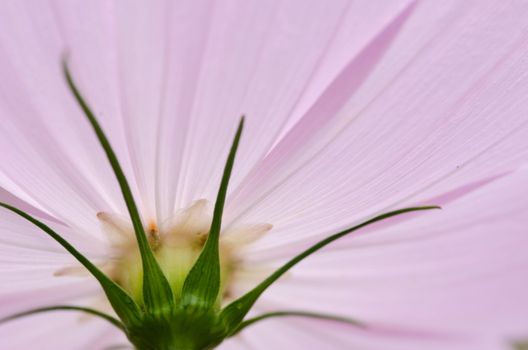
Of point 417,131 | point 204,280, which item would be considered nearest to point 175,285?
point 204,280

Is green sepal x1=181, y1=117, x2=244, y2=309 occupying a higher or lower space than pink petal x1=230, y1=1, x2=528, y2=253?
lower

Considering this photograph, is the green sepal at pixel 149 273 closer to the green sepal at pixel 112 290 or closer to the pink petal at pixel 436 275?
the green sepal at pixel 112 290

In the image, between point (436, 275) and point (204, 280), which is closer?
point (204, 280)

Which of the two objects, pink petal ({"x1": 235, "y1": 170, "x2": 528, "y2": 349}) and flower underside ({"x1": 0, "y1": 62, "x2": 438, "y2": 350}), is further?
pink petal ({"x1": 235, "y1": 170, "x2": 528, "y2": 349})

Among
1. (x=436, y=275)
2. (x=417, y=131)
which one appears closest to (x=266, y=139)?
(x=417, y=131)

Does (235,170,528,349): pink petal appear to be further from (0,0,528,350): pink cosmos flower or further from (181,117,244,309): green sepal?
(181,117,244,309): green sepal

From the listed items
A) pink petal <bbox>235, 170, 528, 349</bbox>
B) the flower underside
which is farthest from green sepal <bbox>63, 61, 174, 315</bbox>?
pink petal <bbox>235, 170, 528, 349</bbox>

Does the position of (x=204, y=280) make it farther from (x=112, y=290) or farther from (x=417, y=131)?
(x=417, y=131)

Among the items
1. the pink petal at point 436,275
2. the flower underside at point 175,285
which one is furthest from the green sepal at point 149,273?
the pink petal at point 436,275
